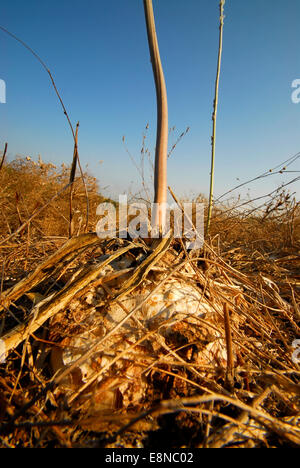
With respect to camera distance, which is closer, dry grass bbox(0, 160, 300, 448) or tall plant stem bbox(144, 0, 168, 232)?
dry grass bbox(0, 160, 300, 448)

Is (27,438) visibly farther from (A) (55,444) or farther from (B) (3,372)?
(B) (3,372)

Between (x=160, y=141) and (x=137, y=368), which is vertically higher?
(x=160, y=141)

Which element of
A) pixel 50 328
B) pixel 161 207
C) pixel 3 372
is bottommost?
pixel 3 372

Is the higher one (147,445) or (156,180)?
(156,180)

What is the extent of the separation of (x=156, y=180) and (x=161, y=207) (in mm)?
133

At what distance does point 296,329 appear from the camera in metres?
0.95

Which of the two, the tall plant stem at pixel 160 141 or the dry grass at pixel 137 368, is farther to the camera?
the tall plant stem at pixel 160 141

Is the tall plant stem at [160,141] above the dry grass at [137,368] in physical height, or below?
above

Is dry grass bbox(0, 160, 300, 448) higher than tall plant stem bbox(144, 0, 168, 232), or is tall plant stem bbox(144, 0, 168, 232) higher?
tall plant stem bbox(144, 0, 168, 232)

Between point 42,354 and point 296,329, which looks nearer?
point 42,354

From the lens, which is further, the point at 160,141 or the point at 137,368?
the point at 160,141
